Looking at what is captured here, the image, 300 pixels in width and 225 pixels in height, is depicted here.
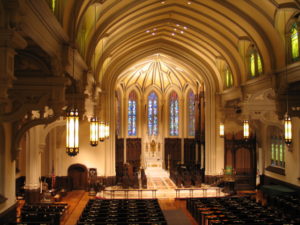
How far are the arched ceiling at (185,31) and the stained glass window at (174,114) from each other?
11.0 m

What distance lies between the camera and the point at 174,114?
3653 cm

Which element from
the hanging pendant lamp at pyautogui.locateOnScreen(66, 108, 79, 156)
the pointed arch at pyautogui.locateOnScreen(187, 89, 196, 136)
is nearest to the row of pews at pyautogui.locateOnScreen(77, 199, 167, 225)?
the hanging pendant lamp at pyautogui.locateOnScreen(66, 108, 79, 156)

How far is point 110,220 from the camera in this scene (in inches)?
466

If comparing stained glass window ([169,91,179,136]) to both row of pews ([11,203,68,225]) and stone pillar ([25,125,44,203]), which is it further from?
row of pews ([11,203,68,225])

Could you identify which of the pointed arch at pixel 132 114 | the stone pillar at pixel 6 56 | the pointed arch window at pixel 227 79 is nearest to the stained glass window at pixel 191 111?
the pointed arch at pixel 132 114

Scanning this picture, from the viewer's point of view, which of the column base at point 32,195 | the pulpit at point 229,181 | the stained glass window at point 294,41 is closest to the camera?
the stained glass window at point 294,41

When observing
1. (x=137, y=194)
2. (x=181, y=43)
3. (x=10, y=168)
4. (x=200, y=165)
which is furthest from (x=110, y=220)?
(x=200, y=165)

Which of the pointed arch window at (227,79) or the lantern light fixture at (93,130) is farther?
the pointed arch window at (227,79)

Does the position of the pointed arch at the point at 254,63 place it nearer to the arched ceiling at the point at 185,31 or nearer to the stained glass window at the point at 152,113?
the arched ceiling at the point at 185,31

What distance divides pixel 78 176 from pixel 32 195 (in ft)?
21.4

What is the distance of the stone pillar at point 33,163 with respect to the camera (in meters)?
16.1

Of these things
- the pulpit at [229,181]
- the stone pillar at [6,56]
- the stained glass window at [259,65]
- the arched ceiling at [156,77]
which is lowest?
the pulpit at [229,181]

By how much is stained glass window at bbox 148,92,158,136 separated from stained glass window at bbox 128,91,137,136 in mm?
1708

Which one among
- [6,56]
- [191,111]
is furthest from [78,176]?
[6,56]
